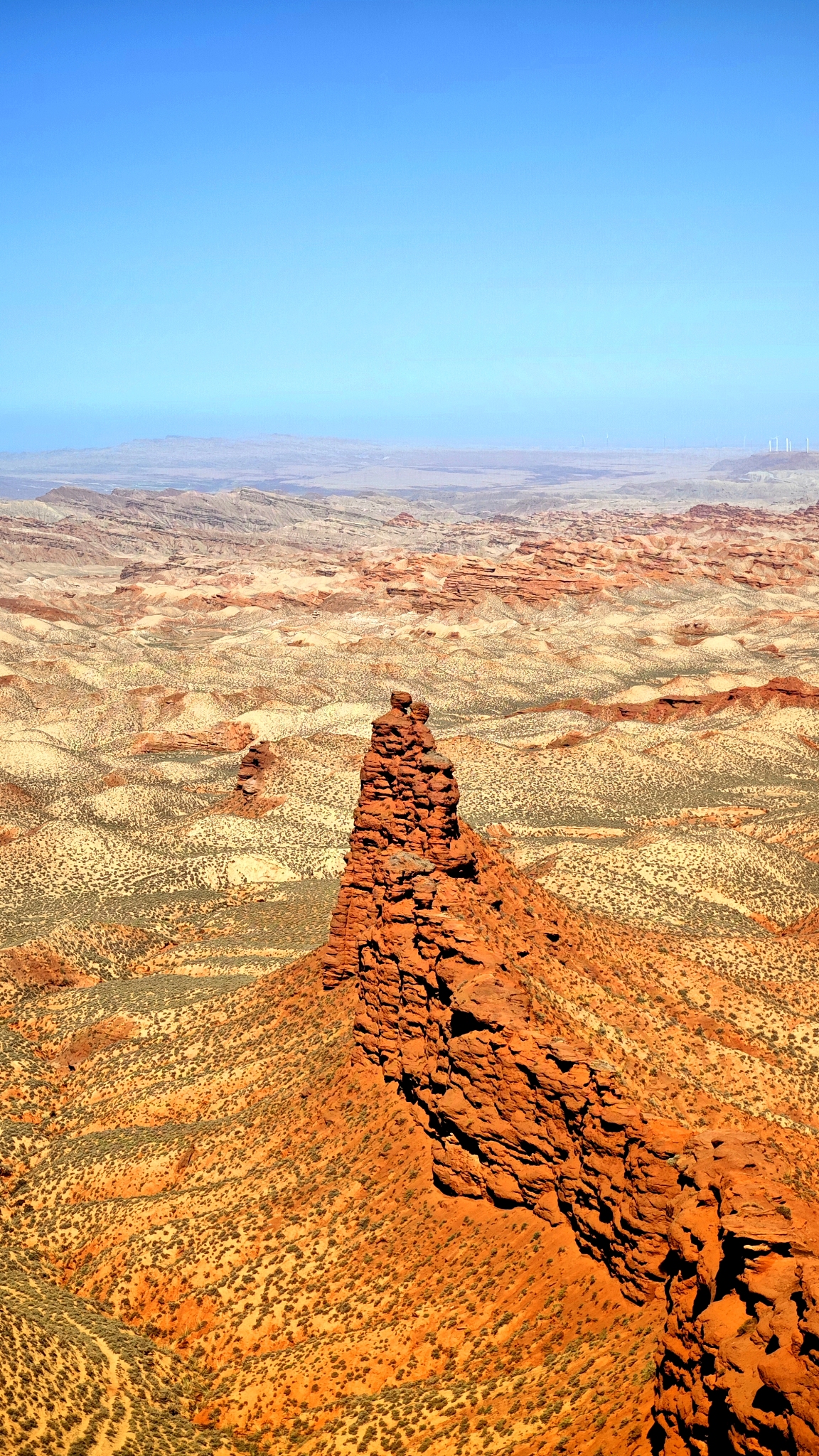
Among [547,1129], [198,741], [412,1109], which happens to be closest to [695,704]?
[198,741]

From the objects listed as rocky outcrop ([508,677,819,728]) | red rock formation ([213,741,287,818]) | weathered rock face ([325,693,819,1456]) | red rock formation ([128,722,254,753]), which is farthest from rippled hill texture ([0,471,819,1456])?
rocky outcrop ([508,677,819,728])

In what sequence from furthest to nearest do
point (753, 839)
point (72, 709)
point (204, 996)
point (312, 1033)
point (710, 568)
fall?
point (710, 568) → point (72, 709) → point (753, 839) → point (204, 996) → point (312, 1033)

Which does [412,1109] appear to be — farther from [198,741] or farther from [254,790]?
[198,741]

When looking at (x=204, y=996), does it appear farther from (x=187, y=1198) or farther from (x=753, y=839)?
(x=753, y=839)

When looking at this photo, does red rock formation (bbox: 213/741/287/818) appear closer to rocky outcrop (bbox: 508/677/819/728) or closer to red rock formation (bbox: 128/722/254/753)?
red rock formation (bbox: 128/722/254/753)

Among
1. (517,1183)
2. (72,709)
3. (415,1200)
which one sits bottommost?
(72,709)

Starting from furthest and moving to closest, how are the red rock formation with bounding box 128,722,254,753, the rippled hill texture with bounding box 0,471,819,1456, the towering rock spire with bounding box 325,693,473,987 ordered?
1. the red rock formation with bounding box 128,722,254,753
2. the towering rock spire with bounding box 325,693,473,987
3. the rippled hill texture with bounding box 0,471,819,1456

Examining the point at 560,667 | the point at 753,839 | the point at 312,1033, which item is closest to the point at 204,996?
the point at 312,1033
